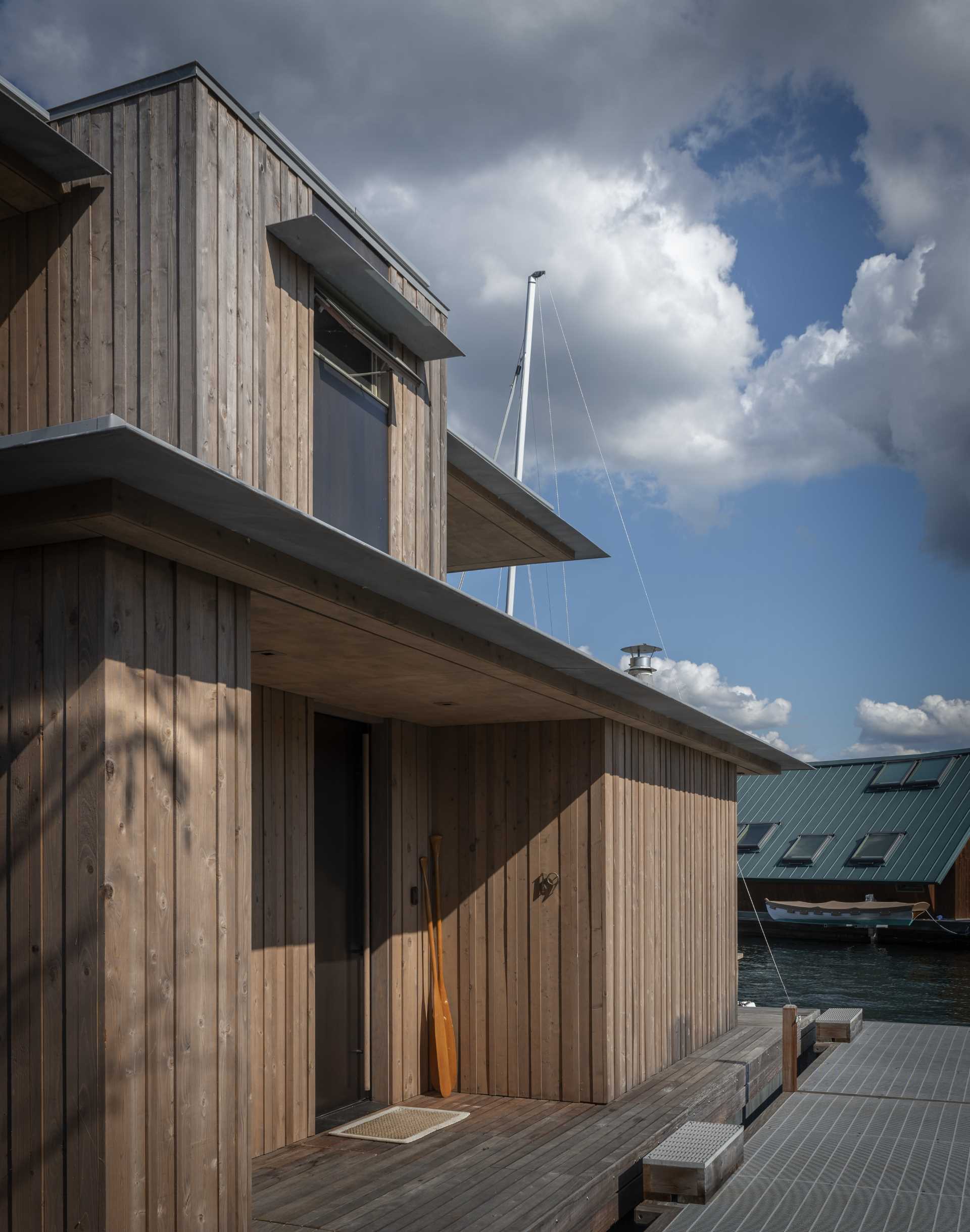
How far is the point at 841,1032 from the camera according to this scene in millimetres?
10492

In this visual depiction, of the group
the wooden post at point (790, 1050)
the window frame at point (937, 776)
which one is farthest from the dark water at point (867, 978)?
the wooden post at point (790, 1050)

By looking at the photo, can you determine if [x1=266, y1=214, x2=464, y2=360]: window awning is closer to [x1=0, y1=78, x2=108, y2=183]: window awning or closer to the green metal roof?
[x1=0, y1=78, x2=108, y2=183]: window awning

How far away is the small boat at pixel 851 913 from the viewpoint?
24.7 meters

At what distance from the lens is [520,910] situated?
7508 millimetres

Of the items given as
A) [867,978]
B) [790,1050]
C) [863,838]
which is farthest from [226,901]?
[863,838]

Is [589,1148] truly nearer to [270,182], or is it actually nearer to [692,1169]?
[692,1169]

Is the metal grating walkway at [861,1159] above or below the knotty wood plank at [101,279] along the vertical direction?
below

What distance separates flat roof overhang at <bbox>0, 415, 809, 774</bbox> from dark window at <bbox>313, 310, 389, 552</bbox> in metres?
0.82

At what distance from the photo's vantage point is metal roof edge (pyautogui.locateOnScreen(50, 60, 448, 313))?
4984mm

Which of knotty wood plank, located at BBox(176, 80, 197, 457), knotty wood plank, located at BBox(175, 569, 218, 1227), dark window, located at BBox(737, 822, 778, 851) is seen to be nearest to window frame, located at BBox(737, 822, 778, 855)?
dark window, located at BBox(737, 822, 778, 851)

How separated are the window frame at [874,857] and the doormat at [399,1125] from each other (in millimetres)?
21336

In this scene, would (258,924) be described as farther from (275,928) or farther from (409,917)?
(409,917)

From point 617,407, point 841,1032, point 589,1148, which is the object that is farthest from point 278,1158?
point 617,407

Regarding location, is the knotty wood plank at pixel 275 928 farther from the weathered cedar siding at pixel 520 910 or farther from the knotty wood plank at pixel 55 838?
the knotty wood plank at pixel 55 838
